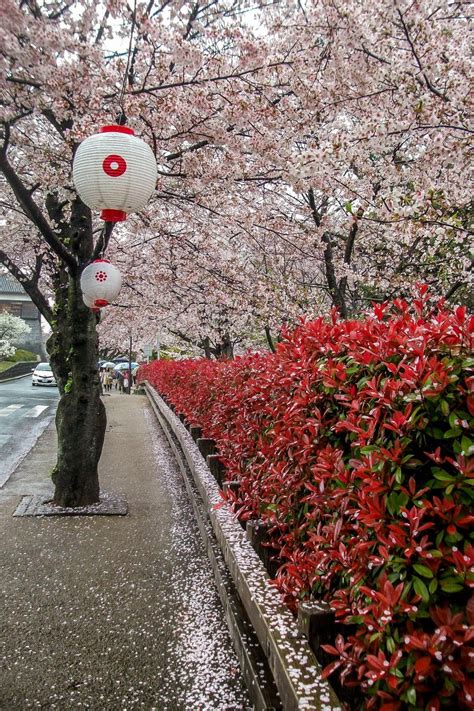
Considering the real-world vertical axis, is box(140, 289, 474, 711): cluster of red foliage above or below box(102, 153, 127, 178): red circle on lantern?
below

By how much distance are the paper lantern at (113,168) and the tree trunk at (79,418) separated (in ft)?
6.87

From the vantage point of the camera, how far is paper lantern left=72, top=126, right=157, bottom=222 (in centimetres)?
443

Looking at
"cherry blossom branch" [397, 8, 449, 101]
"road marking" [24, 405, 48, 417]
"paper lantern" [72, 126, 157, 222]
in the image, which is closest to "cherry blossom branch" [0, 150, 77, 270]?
"paper lantern" [72, 126, 157, 222]

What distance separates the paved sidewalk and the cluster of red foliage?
85cm

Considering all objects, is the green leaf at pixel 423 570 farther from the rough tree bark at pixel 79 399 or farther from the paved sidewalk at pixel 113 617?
the rough tree bark at pixel 79 399

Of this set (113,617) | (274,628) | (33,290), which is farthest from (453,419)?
(33,290)

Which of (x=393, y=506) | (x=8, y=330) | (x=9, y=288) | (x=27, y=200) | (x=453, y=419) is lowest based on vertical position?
(x=393, y=506)

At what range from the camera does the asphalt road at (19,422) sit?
1007cm

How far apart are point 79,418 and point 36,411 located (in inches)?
499

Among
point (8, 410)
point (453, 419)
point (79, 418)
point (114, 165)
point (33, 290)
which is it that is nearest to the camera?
point (453, 419)

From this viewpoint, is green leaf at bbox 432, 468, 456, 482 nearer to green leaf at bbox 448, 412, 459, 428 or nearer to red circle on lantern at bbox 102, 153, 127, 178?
green leaf at bbox 448, 412, 459, 428

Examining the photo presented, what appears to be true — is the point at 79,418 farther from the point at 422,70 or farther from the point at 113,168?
the point at 422,70

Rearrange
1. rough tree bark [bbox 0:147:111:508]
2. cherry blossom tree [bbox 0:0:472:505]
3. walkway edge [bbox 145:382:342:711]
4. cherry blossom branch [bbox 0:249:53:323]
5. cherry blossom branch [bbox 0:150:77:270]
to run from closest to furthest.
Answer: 1. walkway edge [bbox 145:382:342:711]
2. cherry blossom tree [bbox 0:0:472:505]
3. cherry blossom branch [bbox 0:150:77:270]
4. rough tree bark [bbox 0:147:111:508]
5. cherry blossom branch [bbox 0:249:53:323]

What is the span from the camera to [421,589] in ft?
5.34
